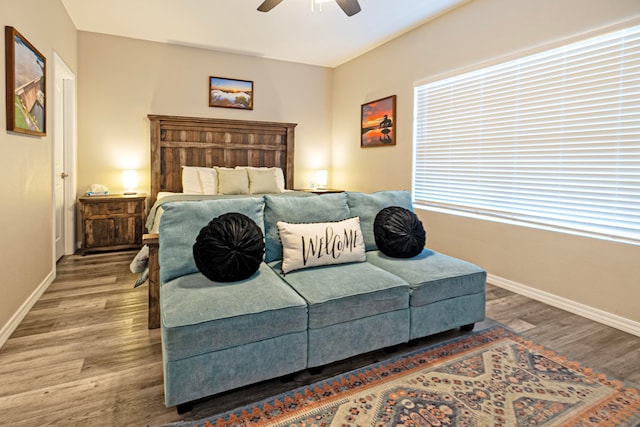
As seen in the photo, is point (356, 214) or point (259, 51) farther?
point (259, 51)

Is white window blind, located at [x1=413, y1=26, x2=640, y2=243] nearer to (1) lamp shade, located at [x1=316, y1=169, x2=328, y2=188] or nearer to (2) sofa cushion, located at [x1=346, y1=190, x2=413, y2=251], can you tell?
(2) sofa cushion, located at [x1=346, y1=190, x2=413, y2=251]

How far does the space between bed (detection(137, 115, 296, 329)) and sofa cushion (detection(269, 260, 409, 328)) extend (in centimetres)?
311

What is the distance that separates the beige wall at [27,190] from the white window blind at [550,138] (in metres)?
3.82

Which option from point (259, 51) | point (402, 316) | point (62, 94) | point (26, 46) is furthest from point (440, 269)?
point (62, 94)

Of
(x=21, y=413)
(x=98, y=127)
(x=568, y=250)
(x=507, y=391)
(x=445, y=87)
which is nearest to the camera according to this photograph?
(x=21, y=413)

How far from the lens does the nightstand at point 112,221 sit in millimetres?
4340

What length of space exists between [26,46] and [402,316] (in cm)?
328

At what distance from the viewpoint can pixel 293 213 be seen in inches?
97.3

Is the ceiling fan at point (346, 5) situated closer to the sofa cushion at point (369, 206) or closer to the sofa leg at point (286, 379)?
the sofa cushion at point (369, 206)

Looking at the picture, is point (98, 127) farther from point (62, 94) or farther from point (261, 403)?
point (261, 403)

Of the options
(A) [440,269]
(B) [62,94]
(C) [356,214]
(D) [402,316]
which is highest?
(B) [62,94]

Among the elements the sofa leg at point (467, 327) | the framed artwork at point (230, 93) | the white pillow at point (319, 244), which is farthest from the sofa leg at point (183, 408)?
the framed artwork at point (230, 93)

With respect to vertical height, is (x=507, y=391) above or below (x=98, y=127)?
below

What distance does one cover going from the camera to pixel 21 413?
1.61 metres
